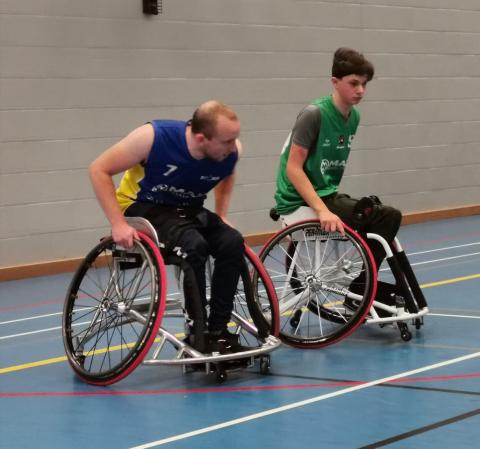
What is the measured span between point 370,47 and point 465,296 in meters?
4.17

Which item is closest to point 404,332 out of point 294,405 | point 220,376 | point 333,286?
point 333,286

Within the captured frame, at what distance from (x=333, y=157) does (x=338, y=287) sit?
59cm

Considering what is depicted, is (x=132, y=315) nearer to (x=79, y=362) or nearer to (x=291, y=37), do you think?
(x=79, y=362)

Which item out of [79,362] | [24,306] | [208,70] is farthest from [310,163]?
[208,70]

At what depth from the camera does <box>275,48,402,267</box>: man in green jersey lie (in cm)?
438

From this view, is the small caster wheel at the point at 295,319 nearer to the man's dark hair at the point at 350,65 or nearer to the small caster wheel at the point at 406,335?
the small caster wheel at the point at 406,335

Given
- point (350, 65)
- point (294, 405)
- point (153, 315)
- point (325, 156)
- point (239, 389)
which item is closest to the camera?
point (294, 405)

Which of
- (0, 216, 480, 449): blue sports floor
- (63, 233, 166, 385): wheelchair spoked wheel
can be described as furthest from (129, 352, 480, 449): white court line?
(63, 233, 166, 385): wheelchair spoked wheel

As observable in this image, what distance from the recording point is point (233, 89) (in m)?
8.16

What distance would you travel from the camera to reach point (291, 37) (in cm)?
849

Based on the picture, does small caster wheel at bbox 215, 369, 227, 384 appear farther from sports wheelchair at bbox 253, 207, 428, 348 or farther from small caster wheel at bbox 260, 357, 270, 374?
sports wheelchair at bbox 253, 207, 428, 348

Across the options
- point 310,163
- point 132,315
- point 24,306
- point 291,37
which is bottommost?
point 24,306

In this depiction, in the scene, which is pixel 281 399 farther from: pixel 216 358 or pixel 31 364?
pixel 31 364

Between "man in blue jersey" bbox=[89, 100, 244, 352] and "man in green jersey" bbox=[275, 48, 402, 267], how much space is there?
0.57 meters
